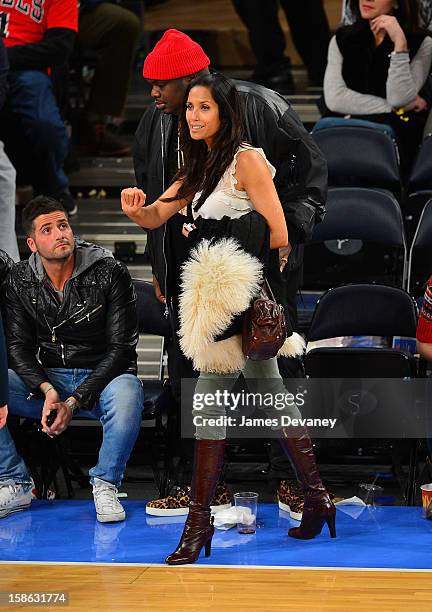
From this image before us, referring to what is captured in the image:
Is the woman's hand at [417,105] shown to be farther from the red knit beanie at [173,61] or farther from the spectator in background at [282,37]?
the red knit beanie at [173,61]

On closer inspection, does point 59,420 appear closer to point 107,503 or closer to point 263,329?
point 107,503

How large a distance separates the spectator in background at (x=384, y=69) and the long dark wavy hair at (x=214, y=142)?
8.49 feet

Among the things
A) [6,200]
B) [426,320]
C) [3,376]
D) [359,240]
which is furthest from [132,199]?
[6,200]

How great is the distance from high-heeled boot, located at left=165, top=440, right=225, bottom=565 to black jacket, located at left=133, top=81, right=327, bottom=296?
0.80 m

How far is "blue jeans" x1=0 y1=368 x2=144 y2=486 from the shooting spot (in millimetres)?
5449

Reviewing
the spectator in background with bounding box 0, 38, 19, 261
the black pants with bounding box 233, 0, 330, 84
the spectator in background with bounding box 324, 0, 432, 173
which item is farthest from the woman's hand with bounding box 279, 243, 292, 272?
the black pants with bounding box 233, 0, 330, 84

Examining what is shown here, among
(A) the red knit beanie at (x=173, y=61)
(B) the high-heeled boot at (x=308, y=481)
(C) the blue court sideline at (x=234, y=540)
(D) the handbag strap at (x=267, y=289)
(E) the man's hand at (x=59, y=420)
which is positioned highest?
(A) the red knit beanie at (x=173, y=61)

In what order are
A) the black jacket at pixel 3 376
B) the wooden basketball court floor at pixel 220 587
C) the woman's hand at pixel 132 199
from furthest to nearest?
the woman's hand at pixel 132 199 → the wooden basketball court floor at pixel 220 587 → the black jacket at pixel 3 376

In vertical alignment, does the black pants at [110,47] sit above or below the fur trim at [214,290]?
above

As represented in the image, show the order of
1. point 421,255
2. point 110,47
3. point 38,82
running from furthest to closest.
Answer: point 110,47, point 38,82, point 421,255

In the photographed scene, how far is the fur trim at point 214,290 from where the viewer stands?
15.5 feet

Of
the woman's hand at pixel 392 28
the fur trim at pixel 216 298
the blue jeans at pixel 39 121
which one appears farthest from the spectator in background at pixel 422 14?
the fur trim at pixel 216 298

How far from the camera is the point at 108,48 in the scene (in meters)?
8.20

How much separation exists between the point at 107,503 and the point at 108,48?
3.68 meters
